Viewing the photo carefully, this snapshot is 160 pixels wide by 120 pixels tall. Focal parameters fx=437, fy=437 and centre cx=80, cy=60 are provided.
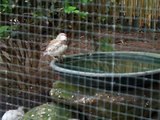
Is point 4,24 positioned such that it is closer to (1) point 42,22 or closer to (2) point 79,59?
(1) point 42,22

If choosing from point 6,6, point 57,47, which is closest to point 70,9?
point 57,47

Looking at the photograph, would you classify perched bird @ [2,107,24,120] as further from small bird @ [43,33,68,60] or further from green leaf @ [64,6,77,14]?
green leaf @ [64,6,77,14]

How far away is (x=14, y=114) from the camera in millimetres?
3564

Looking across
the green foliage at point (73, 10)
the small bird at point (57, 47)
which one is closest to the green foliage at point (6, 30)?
the small bird at point (57, 47)

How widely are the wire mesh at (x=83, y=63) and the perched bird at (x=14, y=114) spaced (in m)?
0.12

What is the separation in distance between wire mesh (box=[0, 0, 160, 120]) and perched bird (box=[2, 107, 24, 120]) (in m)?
0.12

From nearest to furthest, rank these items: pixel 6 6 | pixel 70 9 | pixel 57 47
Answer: pixel 70 9, pixel 57 47, pixel 6 6

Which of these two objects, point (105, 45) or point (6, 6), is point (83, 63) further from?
point (6, 6)

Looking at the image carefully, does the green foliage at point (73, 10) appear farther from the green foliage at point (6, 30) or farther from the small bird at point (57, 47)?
the green foliage at point (6, 30)

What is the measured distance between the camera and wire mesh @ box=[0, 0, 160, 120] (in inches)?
113

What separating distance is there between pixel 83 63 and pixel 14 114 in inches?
32.1

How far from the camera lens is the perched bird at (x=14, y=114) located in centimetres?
357

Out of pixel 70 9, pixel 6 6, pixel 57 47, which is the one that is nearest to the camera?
pixel 70 9

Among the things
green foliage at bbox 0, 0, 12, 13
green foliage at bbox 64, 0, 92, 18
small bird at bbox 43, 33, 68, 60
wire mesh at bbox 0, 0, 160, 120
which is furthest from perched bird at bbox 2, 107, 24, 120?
green foliage at bbox 64, 0, 92, 18
